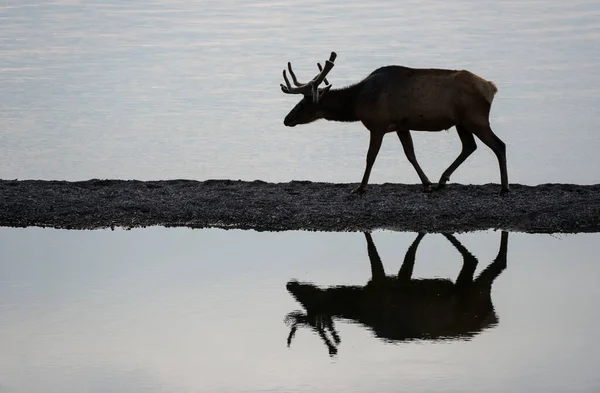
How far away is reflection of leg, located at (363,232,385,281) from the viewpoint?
11.8m

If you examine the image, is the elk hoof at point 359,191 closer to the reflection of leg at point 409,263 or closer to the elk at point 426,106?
the elk at point 426,106

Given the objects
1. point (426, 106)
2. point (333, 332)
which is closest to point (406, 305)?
point (333, 332)

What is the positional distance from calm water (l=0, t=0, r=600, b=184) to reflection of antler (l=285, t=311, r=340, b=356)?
18.5 feet

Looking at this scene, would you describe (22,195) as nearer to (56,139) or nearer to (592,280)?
(56,139)

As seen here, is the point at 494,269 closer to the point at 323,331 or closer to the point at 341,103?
the point at 323,331

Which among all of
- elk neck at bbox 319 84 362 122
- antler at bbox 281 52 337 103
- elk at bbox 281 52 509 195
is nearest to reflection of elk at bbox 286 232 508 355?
elk at bbox 281 52 509 195

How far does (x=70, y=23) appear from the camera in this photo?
32094 mm

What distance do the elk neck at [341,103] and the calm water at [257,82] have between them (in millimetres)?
853

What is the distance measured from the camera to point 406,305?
10.8 meters

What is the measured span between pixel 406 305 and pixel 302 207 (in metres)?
3.43

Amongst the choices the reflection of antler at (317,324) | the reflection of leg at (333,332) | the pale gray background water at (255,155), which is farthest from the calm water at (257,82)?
the reflection of leg at (333,332)

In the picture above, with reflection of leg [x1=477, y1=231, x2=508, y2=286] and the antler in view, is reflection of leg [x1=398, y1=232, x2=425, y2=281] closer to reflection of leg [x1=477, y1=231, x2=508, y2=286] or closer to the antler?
reflection of leg [x1=477, y1=231, x2=508, y2=286]

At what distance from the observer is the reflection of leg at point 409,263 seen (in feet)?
38.8

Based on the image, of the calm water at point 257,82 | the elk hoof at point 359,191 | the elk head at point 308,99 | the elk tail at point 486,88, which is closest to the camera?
the elk tail at point 486,88
